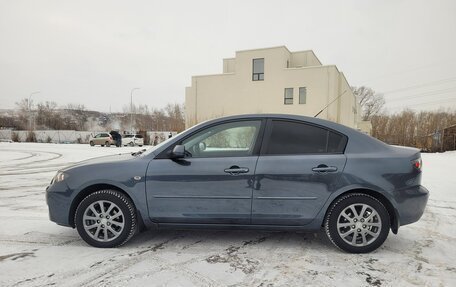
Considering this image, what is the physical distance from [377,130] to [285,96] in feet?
72.5

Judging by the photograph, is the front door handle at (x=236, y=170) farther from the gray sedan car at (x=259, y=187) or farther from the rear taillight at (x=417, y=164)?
the rear taillight at (x=417, y=164)

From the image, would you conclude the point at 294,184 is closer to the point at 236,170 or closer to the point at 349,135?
the point at 236,170

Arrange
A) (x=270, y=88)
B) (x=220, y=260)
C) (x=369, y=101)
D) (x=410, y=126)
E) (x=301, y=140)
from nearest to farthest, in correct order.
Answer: (x=220, y=260) < (x=301, y=140) < (x=270, y=88) < (x=410, y=126) < (x=369, y=101)

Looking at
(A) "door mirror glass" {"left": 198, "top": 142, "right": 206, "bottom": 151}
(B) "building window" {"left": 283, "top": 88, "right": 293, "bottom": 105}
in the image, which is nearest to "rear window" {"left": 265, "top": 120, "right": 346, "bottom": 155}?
(A) "door mirror glass" {"left": 198, "top": 142, "right": 206, "bottom": 151}

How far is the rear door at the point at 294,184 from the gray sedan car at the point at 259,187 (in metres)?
0.01

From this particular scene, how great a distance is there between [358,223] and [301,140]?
3.73 feet

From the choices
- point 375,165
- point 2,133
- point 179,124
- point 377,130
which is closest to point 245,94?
point 179,124

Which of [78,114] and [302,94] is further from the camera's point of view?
[78,114]

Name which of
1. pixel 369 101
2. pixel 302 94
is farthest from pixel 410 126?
pixel 369 101

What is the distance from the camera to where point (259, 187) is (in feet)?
11.6

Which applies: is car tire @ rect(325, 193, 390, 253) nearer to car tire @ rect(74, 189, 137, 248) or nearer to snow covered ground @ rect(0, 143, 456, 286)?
snow covered ground @ rect(0, 143, 456, 286)

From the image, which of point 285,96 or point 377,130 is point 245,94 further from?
point 377,130

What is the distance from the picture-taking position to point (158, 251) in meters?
3.59

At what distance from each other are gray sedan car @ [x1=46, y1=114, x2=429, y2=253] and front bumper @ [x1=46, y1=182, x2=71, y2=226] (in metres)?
0.01
